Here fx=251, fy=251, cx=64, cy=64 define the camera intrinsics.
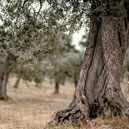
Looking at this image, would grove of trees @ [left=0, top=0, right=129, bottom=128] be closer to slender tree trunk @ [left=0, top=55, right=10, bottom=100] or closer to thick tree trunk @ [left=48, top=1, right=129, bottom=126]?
thick tree trunk @ [left=48, top=1, right=129, bottom=126]

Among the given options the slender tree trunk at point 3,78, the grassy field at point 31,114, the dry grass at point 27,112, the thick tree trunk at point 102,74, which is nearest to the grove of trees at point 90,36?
the thick tree trunk at point 102,74

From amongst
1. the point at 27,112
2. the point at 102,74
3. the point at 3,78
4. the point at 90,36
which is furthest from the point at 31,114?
the point at 3,78

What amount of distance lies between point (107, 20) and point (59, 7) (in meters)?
2.01

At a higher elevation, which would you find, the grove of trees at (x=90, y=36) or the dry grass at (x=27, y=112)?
the grove of trees at (x=90, y=36)

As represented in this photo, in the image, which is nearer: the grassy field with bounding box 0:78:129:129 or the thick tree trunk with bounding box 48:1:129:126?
the grassy field with bounding box 0:78:129:129

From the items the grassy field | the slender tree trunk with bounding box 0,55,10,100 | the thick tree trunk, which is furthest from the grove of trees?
the slender tree trunk with bounding box 0,55,10,100

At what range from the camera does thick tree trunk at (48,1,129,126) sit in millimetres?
9263

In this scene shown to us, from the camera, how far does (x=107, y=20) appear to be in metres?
9.28

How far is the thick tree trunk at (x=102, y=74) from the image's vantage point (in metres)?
9.26

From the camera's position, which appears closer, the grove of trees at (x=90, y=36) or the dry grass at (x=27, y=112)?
the grove of trees at (x=90, y=36)

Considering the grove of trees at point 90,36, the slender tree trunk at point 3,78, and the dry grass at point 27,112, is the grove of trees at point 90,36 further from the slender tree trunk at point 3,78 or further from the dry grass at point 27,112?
the slender tree trunk at point 3,78

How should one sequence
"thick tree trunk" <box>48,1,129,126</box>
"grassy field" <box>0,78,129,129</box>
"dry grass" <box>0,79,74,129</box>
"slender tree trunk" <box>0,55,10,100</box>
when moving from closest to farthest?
1. "grassy field" <box>0,78,129,129</box>
2. "thick tree trunk" <box>48,1,129,126</box>
3. "dry grass" <box>0,79,74,129</box>
4. "slender tree trunk" <box>0,55,10,100</box>

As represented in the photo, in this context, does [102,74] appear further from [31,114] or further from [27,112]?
[27,112]

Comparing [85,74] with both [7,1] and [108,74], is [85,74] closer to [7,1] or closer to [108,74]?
[108,74]
